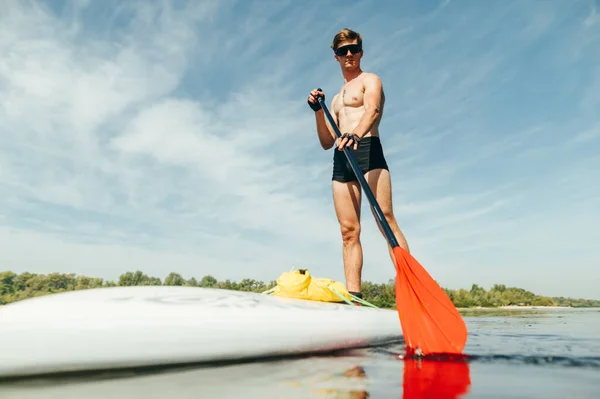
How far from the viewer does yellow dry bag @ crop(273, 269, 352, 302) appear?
153 inches

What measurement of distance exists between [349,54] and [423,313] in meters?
3.08

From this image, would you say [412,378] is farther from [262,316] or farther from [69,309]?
[69,309]

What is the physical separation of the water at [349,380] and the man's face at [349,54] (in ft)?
11.3

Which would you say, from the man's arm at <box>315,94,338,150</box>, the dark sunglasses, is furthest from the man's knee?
the dark sunglasses

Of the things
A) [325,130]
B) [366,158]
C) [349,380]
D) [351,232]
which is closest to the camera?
[349,380]

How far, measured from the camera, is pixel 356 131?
14.6 ft

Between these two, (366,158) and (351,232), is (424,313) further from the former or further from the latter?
(366,158)

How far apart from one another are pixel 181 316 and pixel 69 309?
0.60m

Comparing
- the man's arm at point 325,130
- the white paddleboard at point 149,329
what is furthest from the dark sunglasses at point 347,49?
the white paddleboard at point 149,329

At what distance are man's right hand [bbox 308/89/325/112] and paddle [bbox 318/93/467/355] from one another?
195 cm

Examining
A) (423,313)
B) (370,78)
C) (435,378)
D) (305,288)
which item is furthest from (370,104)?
(435,378)

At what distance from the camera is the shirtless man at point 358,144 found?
4.59 metres

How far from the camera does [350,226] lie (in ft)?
15.8

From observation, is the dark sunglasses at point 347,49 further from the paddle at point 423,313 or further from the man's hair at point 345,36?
the paddle at point 423,313
